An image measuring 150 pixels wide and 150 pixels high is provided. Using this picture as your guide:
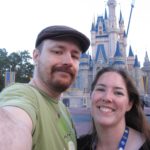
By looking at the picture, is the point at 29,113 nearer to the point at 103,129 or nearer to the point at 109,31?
the point at 103,129

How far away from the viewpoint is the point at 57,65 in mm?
1923

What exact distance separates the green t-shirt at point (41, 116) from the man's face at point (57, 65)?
10cm

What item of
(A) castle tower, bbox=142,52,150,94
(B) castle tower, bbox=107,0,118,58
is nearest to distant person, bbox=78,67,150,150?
(B) castle tower, bbox=107,0,118,58

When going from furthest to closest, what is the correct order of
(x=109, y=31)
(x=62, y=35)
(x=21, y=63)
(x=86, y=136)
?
(x=109, y=31) → (x=21, y=63) → (x=86, y=136) → (x=62, y=35)

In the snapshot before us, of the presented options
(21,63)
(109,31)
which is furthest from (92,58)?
(21,63)

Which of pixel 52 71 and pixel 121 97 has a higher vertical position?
pixel 52 71

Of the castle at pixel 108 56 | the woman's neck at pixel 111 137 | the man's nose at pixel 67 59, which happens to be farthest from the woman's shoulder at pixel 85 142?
the castle at pixel 108 56

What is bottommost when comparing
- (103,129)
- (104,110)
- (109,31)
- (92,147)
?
(92,147)

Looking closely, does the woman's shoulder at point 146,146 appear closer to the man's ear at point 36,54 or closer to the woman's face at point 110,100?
the woman's face at point 110,100

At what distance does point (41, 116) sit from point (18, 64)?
47431 mm

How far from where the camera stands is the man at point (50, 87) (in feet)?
5.14

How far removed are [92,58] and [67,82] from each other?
60.4 m

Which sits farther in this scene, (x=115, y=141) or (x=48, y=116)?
(x=115, y=141)

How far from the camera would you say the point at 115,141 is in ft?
7.14
